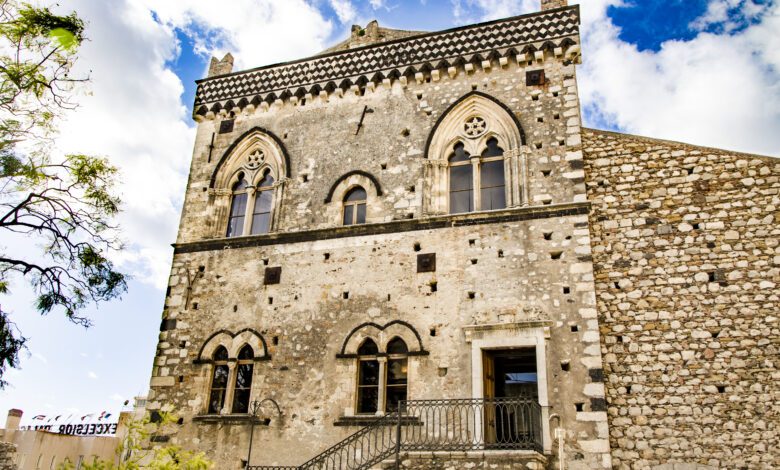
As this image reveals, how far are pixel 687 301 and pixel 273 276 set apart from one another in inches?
314

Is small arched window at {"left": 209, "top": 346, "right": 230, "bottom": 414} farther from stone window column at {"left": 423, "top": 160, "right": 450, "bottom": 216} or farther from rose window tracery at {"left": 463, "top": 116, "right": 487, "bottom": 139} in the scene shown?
rose window tracery at {"left": 463, "top": 116, "right": 487, "bottom": 139}

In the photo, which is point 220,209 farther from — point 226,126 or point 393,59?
point 393,59

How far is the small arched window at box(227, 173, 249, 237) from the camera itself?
15.1 meters

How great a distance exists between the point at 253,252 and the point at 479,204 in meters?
4.98

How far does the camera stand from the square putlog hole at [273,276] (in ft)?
45.4

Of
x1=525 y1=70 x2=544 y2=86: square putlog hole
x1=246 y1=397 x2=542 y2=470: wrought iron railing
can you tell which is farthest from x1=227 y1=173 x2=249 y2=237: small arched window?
x1=525 y1=70 x2=544 y2=86: square putlog hole

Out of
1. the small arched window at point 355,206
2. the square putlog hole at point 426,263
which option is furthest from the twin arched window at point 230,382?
the square putlog hole at point 426,263

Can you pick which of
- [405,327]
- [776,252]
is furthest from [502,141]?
[776,252]

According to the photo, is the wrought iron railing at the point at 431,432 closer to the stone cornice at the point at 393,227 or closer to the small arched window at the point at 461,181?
the stone cornice at the point at 393,227

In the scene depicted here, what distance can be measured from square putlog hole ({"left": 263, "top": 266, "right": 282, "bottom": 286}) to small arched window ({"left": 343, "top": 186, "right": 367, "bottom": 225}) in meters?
1.75

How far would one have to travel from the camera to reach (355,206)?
14.2 meters

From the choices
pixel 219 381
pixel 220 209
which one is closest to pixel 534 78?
pixel 220 209

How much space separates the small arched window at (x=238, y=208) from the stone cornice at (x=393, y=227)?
524 mm

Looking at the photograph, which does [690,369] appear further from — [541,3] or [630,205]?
[541,3]
